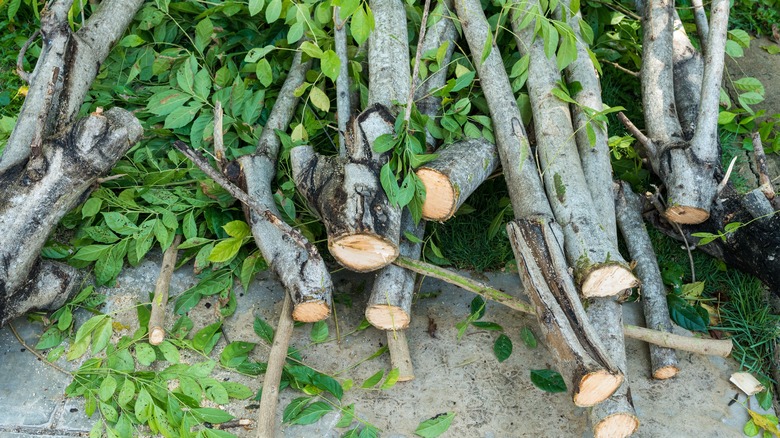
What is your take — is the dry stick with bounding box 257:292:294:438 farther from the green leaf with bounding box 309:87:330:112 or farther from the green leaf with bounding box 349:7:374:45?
the green leaf with bounding box 349:7:374:45

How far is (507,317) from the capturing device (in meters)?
3.29

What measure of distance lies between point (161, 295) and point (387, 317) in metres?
0.93

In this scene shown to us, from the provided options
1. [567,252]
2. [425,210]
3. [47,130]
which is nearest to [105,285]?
[47,130]

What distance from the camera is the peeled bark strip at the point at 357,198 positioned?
2744mm

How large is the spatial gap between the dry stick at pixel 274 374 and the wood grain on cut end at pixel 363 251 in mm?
345

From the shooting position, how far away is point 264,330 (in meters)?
3.11

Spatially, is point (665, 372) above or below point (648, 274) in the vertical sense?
below

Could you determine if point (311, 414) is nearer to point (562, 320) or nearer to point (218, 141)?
point (562, 320)

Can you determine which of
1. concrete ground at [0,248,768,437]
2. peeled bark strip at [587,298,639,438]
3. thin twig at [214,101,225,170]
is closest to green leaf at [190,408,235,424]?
concrete ground at [0,248,768,437]

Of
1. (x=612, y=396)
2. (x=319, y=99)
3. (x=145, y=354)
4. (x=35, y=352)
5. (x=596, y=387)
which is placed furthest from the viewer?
(x=319, y=99)

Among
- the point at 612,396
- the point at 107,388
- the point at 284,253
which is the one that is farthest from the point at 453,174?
the point at 107,388

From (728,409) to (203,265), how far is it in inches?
86.9

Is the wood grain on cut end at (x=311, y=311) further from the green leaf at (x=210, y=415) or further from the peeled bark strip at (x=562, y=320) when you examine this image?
the peeled bark strip at (x=562, y=320)

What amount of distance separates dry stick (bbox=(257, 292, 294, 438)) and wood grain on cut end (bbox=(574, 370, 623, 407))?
3.54 feet
